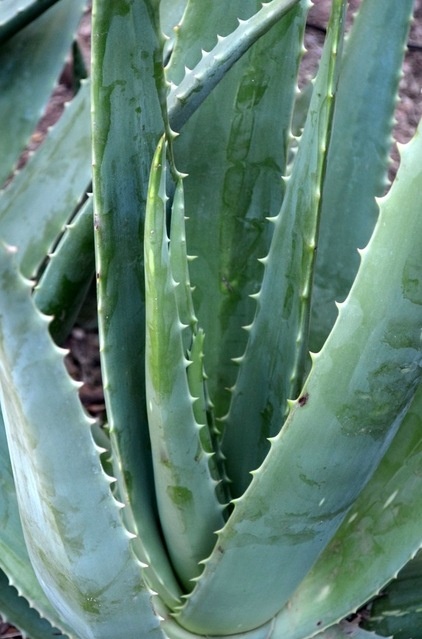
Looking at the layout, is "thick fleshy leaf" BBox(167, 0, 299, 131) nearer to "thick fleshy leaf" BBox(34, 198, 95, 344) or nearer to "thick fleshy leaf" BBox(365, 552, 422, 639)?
"thick fleshy leaf" BBox(34, 198, 95, 344)

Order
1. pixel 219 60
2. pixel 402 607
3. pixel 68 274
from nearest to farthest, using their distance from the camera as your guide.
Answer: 1. pixel 219 60
2. pixel 402 607
3. pixel 68 274

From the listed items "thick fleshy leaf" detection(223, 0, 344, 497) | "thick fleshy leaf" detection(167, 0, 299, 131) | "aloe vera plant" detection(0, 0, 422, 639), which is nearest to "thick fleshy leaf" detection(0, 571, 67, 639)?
"aloe vera plant" detection(0, 0, 422, 639)

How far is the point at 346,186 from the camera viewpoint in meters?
1.00

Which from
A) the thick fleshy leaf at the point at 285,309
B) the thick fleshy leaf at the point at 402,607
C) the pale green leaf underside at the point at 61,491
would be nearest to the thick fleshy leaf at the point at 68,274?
the thick fleshy leaf at the point at 285,309

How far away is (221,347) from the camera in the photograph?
0.96 metres

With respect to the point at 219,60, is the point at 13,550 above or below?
below

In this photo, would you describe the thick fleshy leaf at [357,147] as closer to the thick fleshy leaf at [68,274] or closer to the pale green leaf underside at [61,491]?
the thick fleshy leaf at [68,274]

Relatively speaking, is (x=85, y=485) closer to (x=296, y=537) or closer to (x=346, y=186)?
(x=296, y=537)

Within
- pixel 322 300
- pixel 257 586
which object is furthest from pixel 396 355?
pixel 322 300

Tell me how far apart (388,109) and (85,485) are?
0.59 m

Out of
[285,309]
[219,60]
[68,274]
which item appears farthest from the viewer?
[68,274]

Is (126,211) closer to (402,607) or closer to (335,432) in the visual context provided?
(335,432)

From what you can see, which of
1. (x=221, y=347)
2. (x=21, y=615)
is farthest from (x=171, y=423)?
(x=21, y=615)

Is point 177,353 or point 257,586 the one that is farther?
point 257,586
